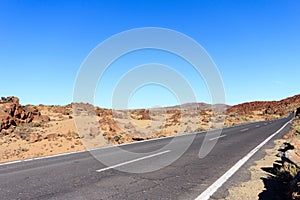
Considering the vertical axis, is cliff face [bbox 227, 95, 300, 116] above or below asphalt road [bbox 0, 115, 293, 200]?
above

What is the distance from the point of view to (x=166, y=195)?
5.94 m

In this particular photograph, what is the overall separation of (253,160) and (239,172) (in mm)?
Answer: 2271

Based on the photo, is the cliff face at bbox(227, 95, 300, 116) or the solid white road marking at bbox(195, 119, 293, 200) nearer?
the solid white road marking at bbox(195, 119, 293, 200)

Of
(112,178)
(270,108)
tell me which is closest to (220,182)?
(112,178)

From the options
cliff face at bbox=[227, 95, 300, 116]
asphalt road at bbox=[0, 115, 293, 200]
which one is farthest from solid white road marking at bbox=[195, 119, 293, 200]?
cliff face at bbox=[227, 95, 300, 116]

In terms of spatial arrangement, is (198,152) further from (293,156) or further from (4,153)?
(4,153)

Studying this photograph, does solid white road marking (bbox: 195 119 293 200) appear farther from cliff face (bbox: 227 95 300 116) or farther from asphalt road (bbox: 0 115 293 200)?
cliff face (bbox: 227 95 300 116)

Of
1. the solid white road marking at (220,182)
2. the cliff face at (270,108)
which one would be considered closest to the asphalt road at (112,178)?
the solid white road marking at (220,182)

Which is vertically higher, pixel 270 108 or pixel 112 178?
pixel 270 108

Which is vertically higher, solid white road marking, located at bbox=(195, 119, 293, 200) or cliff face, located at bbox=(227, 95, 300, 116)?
cliff face, located at bbox=(227, 95, 300, 116)

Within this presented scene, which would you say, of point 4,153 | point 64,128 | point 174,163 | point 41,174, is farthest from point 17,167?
point 64,128

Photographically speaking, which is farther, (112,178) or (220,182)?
(112,178)

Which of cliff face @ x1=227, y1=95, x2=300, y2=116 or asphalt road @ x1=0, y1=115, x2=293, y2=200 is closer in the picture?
asphalt road @ x1=0, y1=115, x2=293, y2=200

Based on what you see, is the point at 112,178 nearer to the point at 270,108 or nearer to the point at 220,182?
the point at 220,182
